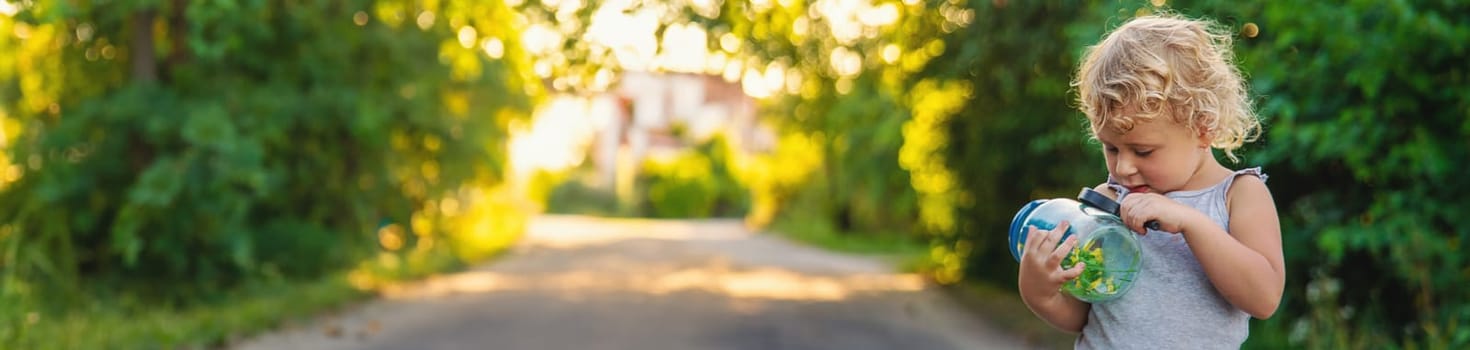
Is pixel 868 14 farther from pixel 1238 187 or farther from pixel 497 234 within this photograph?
pixel 497 234

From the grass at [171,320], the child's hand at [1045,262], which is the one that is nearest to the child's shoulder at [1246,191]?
the child's hand at [1045,262]

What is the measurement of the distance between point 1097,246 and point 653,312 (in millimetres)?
10900

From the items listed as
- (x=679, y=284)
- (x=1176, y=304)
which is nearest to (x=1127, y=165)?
(x=1176, y=304)

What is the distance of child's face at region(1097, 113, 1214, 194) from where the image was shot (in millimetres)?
2242

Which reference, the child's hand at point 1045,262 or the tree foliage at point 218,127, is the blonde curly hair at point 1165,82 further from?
the tree foliage at point 218,127

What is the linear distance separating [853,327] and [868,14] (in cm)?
329

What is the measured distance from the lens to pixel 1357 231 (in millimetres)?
7016

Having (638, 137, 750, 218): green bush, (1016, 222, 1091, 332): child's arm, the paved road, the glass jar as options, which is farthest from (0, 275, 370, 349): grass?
(638, 137, 750, 218): green bush

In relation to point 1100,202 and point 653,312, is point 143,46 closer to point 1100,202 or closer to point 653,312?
point 653,312

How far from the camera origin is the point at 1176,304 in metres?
2.35

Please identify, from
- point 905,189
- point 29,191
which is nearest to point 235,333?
point 29,191

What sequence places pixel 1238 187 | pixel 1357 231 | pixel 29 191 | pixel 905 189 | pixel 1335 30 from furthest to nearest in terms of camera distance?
pixel 905 189 < pixel 29 191 < pixel 1357 231 < pixel 1335 30 < pixel 1238 187

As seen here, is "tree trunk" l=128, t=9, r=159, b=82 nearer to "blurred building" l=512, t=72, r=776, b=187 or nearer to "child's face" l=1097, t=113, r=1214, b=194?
"child's face" l=1097, t=113, r=1214, b=194

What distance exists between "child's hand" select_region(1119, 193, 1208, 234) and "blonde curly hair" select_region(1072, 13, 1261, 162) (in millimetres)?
121
